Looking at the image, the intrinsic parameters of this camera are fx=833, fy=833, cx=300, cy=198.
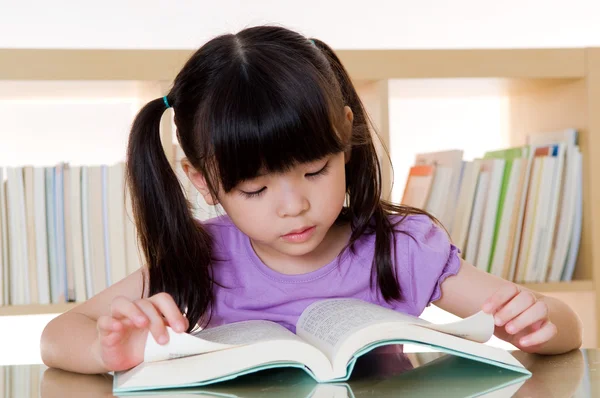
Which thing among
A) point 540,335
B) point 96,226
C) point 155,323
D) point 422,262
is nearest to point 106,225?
point 96,226

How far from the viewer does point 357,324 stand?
706 mm

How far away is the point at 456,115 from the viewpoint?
2.35 m

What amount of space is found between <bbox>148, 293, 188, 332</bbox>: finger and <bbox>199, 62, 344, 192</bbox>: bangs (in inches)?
8.6

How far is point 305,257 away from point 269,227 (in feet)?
0.72

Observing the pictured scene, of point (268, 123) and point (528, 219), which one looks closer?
point (268, 123)

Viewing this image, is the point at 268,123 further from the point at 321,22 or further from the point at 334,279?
the point at 321,22

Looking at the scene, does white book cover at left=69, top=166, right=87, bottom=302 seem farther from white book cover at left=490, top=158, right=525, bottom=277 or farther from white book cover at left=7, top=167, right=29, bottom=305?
white book cover at left=490, top=158, right=525, bottom=277

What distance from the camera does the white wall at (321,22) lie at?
7.08ft

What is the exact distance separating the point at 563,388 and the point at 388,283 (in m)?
0.47

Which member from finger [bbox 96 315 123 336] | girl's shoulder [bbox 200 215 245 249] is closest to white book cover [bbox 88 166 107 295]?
girl's shoulder [bbox 200 215 245 249]

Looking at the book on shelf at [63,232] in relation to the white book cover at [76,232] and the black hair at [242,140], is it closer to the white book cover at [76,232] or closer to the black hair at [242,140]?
the white book cover at [76,232]

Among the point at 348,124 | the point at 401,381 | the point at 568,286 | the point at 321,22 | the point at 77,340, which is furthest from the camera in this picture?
the point at 321,22

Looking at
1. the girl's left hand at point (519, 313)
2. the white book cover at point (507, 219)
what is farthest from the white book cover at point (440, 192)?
the girl's left hand at point (519, 313)

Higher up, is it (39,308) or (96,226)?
(96,226)
